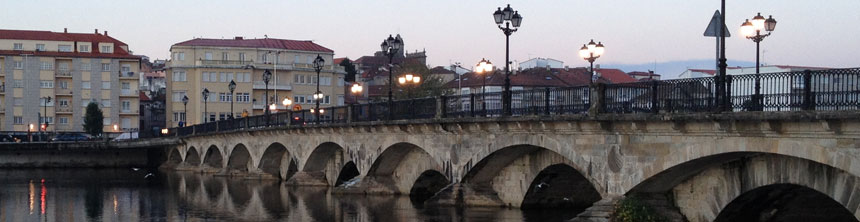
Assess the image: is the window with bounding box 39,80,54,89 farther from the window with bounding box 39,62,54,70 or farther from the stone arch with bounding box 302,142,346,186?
the stone arch with bounding box 302,142,346,186

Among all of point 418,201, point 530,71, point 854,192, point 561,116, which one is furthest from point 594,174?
point 530,71

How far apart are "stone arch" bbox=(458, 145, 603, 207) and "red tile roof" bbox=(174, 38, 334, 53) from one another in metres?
83.1

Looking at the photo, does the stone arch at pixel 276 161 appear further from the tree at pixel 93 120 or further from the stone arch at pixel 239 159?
the tree at pixel 93 120

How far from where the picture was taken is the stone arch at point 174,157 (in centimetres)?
8012

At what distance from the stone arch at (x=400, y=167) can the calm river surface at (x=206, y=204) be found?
85cm

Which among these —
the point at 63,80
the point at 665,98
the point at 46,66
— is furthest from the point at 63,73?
the point at 665,98

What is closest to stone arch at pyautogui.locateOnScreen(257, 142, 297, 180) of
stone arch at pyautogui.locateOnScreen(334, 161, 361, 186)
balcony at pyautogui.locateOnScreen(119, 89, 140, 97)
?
stone arch at pyautogui.locateOnScreen(334, 161, 361, 186)

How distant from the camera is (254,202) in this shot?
1684 inches

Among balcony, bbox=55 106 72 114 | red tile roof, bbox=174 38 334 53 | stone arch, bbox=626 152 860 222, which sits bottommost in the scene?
stone arch, bbox=626 152 860 222

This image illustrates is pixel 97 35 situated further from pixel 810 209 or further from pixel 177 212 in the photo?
pixel 810 209

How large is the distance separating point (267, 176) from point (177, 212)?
759 inches

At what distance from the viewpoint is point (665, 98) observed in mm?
23969

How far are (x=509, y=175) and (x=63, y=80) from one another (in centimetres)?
8487

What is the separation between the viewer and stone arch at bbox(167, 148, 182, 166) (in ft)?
263
